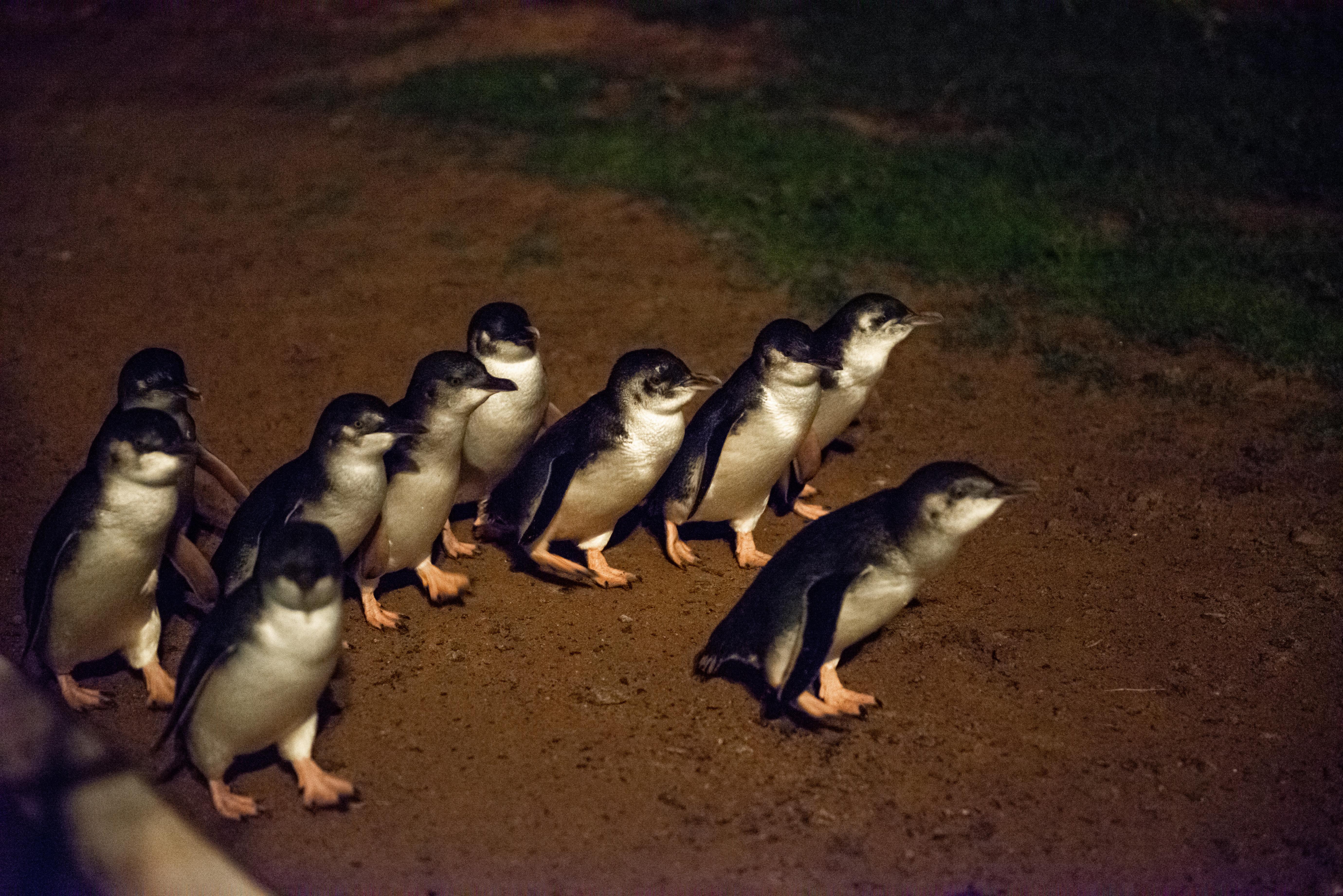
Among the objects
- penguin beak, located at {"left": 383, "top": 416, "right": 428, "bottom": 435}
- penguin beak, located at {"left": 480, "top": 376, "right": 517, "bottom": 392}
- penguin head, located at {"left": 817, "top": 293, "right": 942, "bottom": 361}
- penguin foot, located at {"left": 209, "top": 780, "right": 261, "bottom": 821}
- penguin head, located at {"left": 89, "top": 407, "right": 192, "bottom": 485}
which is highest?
penguin head, located at {"left": 89, "top": 407, "right": 192, "bottom": 485}

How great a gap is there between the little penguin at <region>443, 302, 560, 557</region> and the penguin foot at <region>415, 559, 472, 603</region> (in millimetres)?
262

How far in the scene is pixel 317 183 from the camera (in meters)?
9.85

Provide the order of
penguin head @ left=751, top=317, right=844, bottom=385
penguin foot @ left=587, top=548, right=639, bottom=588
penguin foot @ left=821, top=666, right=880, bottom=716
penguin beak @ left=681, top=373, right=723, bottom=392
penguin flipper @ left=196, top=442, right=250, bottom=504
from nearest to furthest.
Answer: penguin foot @ left=821, top=666, right=880, bottom=716 → penguin flipper @ left=196, top=442, right=250, bottom=504 → penguin beak @ left=681, top=373, right=723, bottom=392 → penguin head @ left=751, top=317, right=844, bottom=385 → penguin foot @ left=587, top=548, right=639, bottom=588

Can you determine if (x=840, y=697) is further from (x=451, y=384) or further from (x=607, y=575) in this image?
(x=451, y=384)

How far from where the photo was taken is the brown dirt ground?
13.3 feet

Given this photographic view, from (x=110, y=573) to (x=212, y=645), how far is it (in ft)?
2.26

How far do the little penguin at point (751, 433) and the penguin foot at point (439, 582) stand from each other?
2.95 feet

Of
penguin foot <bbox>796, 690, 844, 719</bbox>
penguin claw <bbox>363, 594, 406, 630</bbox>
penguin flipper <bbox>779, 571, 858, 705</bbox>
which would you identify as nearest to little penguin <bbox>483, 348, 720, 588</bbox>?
penguin claw <bbox>363, 594, 406, 630</bbox>

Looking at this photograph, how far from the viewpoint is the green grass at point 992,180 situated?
781cm

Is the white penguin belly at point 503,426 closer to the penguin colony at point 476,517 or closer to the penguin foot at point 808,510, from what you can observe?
the penguin colony at point 476,517

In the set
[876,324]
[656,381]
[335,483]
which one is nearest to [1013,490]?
[656,381]

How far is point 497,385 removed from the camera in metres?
5.23

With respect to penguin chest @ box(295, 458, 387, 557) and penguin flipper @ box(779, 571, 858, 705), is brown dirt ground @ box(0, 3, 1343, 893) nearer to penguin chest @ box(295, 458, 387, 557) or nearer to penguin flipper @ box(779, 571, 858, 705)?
penguin flipper @ box(779, 571, 858, 705)

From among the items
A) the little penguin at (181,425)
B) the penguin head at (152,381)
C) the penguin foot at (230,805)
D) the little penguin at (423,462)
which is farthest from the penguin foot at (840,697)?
the penguin head at (152,381)
